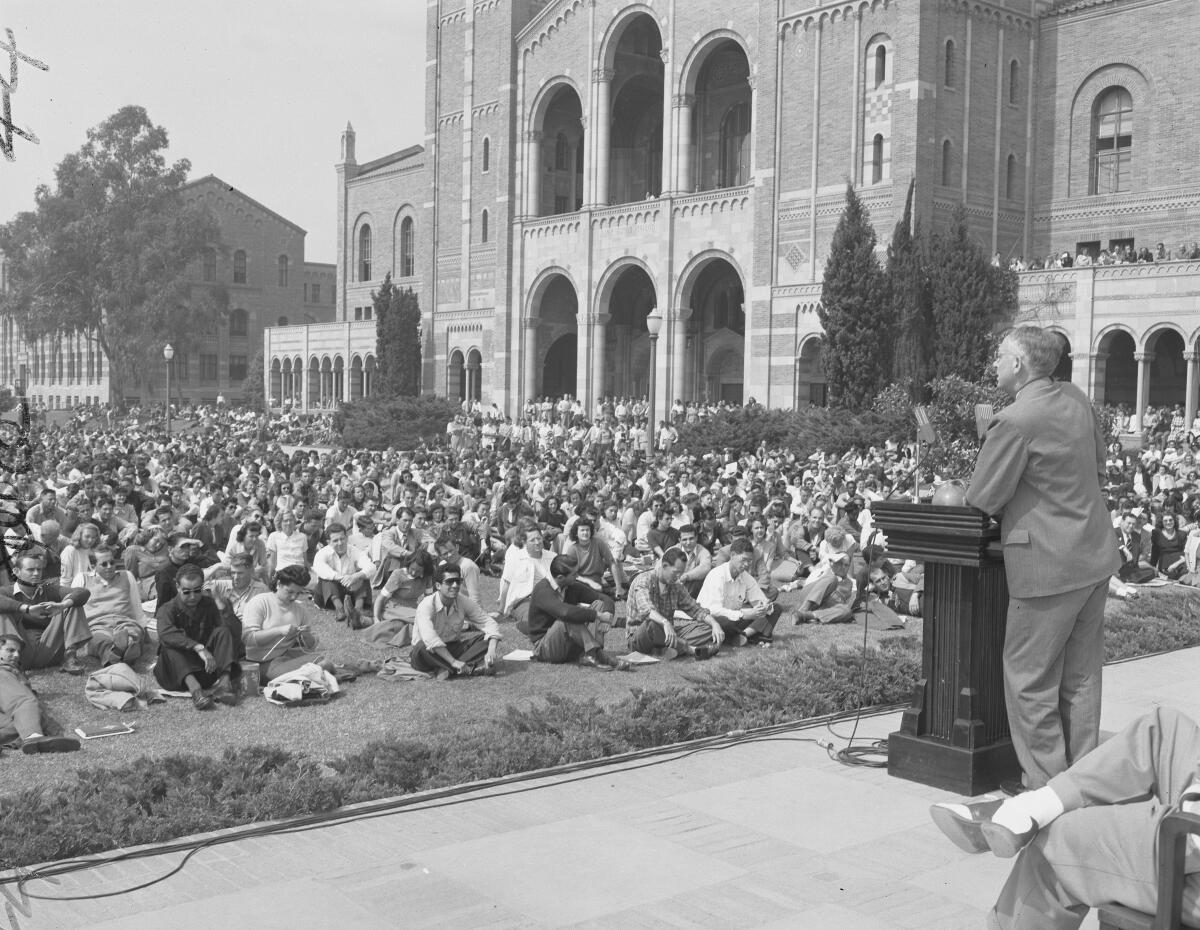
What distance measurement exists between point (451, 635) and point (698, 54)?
109 feet

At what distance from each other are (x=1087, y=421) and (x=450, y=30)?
161ft

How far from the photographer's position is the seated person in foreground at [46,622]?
9938mm

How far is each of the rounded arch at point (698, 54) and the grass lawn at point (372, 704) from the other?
30660mm

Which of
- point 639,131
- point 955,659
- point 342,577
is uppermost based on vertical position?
point 639,131

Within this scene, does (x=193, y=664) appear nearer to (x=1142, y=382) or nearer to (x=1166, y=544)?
(x=1166, y=544)

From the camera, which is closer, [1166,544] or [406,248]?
[1166,544]

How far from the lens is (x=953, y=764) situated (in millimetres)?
6465

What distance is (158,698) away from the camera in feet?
30.4

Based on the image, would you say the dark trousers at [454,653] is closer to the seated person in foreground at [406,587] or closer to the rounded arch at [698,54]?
the seated person in foreground at [406,587]

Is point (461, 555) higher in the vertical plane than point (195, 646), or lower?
higher

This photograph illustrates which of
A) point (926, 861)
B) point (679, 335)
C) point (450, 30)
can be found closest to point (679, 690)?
point (926, 861)

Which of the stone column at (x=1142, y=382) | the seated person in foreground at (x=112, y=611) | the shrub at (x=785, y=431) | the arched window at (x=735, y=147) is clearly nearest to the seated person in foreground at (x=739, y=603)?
the seated person in foreground at (x=112, y=611)

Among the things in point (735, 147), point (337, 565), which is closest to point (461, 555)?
point (337, 565)

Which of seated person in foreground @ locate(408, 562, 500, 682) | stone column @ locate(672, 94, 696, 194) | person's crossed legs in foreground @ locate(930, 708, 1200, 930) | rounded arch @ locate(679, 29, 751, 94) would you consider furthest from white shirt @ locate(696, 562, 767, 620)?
rounded arch @ locate(679, 29, 751, 94)
